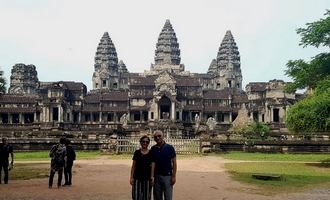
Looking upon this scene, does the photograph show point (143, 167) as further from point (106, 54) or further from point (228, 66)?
point (106, 54)

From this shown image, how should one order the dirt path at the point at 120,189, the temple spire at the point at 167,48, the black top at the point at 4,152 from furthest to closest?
the temple spire at the point at 167,48
the black top at the point at 4,152
the dirt path at the point at 120,189

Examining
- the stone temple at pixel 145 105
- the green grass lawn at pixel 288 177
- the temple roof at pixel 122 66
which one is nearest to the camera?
the green grass lawn at pixel 288 177

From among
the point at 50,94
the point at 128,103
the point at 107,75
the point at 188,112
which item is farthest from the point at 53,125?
the point at 107,75

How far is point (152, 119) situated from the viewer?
81.2 metres

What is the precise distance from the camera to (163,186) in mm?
10508

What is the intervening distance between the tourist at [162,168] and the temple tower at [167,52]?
9894 cm

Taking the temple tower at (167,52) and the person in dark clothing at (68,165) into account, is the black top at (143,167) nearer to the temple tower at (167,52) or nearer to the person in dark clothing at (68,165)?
the person in dark clothing at (68,165)

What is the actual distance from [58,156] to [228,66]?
10139 centimetres

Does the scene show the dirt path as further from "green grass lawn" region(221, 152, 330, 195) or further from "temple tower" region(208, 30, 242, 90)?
"temple tower" region(208, 30, 242, 90)

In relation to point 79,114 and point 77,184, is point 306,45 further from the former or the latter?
point 79,114

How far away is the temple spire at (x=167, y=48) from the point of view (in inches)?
4370

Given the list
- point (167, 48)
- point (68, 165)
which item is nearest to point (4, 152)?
point (68, 165)

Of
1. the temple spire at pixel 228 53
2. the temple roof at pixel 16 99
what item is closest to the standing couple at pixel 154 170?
the temple roof at pixel 16 99

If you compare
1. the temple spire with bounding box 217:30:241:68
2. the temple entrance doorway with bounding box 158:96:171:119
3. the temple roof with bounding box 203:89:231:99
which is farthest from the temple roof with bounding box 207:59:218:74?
the temple entrance doorway with bounding box 158:96:171:119
